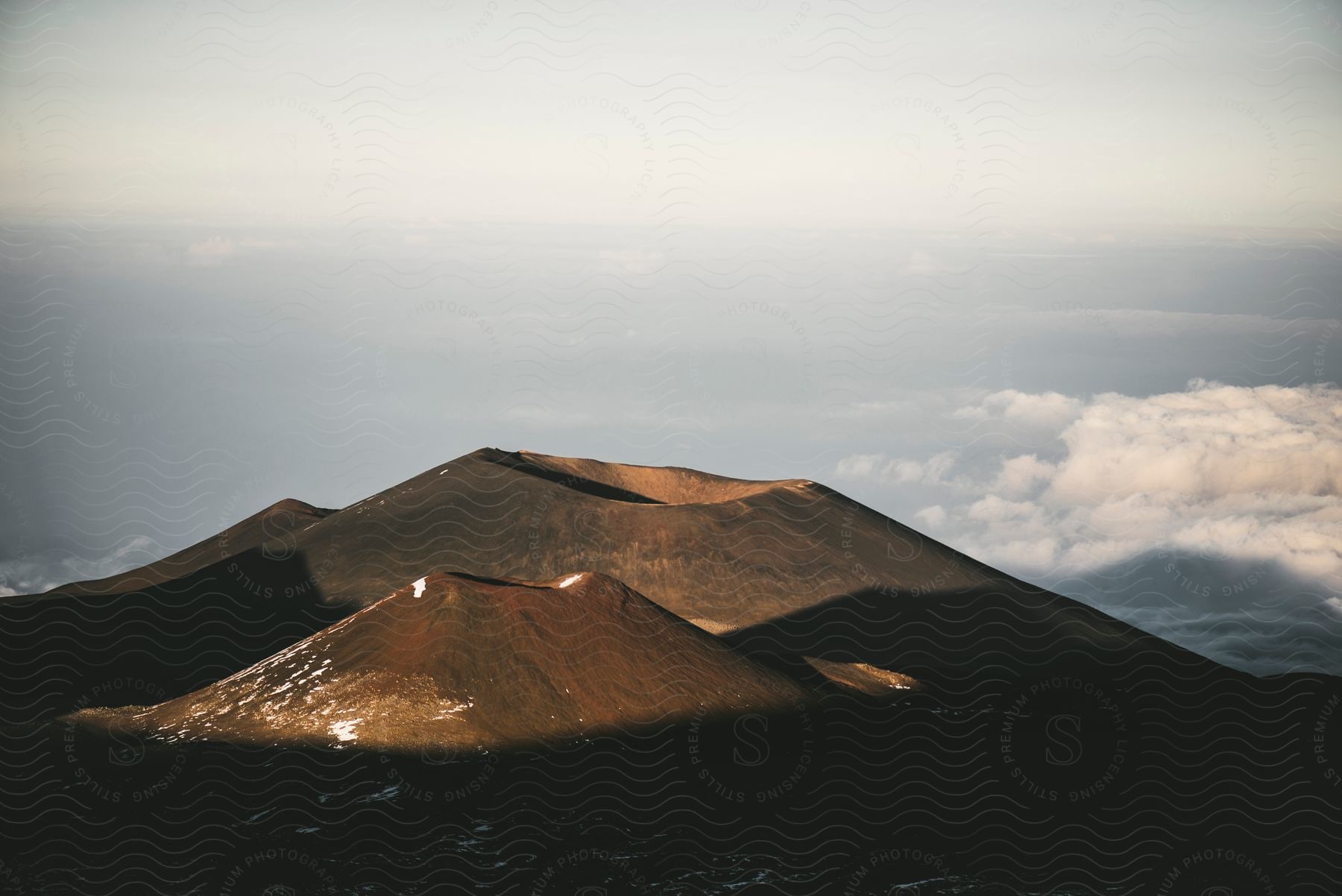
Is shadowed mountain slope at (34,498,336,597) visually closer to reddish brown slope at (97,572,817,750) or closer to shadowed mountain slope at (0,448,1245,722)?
shadowed mountain slope at (0,448,1245,722)

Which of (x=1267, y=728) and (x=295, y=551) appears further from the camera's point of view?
(x=295, y=551)

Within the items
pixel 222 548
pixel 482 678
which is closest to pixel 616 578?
pixel 482 678

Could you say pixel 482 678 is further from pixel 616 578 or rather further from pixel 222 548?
pixel 222 548

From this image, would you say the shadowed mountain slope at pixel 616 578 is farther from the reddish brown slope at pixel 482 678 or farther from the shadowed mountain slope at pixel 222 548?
the reddish brown slope at pixel 482 678

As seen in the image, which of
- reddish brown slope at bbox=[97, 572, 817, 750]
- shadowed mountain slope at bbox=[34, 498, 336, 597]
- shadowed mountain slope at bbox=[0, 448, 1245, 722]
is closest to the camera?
reddish brown slope at bbox=[97, 572, 817, 750]

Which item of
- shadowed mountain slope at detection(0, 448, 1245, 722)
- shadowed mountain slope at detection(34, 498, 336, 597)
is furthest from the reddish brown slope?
shadowed mountain slope at detection(34, 498, 336, 597)

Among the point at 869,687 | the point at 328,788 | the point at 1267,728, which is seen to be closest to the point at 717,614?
the point at 869,687

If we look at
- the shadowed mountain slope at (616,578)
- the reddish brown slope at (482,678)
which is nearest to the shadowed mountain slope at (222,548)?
the shadowed mountain slope at (616,578)

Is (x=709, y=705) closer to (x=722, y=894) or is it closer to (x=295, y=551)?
(x=722, y=894)
